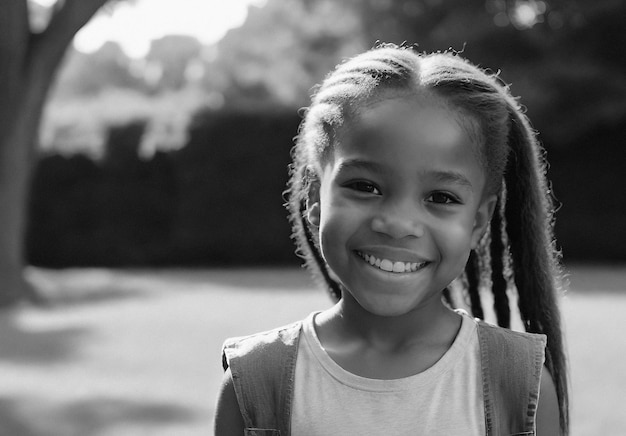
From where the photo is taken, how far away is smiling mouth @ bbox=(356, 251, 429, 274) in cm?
179

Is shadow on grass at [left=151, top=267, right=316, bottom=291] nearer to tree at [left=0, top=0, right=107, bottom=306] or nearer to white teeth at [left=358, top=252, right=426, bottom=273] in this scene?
tree at [left=0, top=0, right=107, bottom=306]

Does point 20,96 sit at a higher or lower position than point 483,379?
higher

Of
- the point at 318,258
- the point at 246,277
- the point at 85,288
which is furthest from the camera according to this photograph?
the point at 246,277

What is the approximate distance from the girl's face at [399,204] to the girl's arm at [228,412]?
1.06 ft

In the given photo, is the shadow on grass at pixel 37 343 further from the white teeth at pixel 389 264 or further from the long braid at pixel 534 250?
the white teeth at pixel 389 264

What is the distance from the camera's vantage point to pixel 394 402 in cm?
177

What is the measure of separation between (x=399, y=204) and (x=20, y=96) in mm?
9157

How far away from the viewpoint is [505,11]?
1708 cm

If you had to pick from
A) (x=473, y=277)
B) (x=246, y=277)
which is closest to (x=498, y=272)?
(x=473, y=277)

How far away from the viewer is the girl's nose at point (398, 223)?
1.75 metres

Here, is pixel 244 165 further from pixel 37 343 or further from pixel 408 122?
pixel 408 122

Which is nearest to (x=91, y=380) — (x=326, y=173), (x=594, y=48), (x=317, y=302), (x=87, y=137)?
(x=317, y=302)

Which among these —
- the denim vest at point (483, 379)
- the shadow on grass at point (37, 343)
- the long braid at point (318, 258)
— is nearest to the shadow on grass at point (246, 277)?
the shadow on grass at point (37, 343)

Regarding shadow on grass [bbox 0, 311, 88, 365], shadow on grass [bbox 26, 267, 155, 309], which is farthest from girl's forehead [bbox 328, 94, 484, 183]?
shadow on grass [bbox 26, 267, 155, 309]
